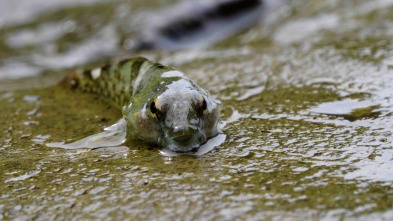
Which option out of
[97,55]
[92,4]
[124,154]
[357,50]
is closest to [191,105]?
[124,154]

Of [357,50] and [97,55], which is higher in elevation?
[97,55]

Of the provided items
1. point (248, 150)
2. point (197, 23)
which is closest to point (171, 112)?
point (248, 150)

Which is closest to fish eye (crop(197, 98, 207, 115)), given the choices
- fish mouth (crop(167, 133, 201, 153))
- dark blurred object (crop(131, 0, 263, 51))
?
fish mouth (crop(167, 133, 201, 153))

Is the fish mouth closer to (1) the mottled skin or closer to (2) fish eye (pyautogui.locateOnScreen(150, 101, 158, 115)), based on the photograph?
(1) the mottled skin

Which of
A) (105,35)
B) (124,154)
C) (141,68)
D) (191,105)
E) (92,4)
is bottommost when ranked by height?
(124,154)

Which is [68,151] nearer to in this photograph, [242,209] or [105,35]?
[242,209]

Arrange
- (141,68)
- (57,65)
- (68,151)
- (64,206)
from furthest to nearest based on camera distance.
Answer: (57,65)
(141,68)
(68,151)
(64,206)
